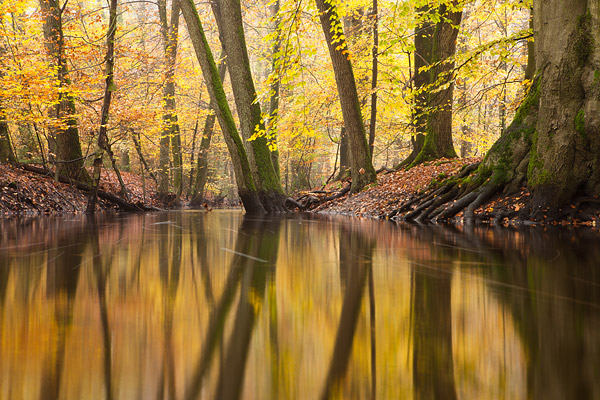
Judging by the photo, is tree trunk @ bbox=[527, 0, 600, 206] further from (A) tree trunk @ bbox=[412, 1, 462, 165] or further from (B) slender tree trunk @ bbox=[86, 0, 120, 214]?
(B) slender tree trunk @ bbox=[86, 0, 120, 214]

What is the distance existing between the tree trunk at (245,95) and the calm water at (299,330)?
32.1 ft

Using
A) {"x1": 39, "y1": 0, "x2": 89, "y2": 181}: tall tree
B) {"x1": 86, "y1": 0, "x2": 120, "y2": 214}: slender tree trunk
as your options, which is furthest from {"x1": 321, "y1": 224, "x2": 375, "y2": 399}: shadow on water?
{"x1": 39, "y1": 0, "x2": 89, "y2": 181}: tall tree

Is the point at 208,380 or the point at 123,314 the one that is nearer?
the point at 208,380

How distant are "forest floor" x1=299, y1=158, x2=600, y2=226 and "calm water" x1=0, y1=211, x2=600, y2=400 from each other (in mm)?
3696

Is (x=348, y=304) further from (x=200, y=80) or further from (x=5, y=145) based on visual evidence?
(x=200, y=80)

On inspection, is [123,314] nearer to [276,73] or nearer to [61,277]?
[61,277]

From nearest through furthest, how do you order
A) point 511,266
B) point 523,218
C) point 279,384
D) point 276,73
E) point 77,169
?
point 279,384, point 511,266, point 523,218, point 276,73, point 77,169

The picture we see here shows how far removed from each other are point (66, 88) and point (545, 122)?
9.99 m

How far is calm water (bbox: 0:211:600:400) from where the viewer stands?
0.93 meters

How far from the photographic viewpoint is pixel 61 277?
232cm

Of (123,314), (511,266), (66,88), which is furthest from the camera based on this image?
(66,88)

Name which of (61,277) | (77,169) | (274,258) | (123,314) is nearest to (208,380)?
(123,314)

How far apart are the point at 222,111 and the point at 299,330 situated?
11.4 meters

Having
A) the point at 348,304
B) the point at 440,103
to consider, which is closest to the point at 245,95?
the point at 440,103
